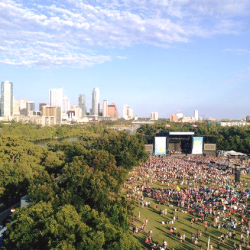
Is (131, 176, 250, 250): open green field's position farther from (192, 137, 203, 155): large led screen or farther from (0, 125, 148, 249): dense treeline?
(192, 137, 203, 155): large led screen

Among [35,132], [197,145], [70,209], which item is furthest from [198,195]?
[35,132]

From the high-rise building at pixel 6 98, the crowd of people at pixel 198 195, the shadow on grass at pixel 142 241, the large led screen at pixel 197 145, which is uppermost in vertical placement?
the high-rise building at pixel 6 98

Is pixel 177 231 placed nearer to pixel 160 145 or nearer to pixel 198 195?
pixel 198 195

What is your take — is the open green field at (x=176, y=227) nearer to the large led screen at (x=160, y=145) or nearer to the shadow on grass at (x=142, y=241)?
the shadow on grass at (x=142, y=241)

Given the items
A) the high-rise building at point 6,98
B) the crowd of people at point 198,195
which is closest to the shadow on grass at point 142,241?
the crowd of people at point 198,195

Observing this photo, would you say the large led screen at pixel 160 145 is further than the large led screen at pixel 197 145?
No

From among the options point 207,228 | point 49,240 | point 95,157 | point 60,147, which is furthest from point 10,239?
point 60,147

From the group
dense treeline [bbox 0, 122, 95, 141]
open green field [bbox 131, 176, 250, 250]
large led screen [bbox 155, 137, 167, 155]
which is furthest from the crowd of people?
dense treeline [bbox 0, 122, 95, 141]

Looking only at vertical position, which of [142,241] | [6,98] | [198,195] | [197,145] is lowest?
[142,241]

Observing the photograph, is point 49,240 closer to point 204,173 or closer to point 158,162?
point 204,173
